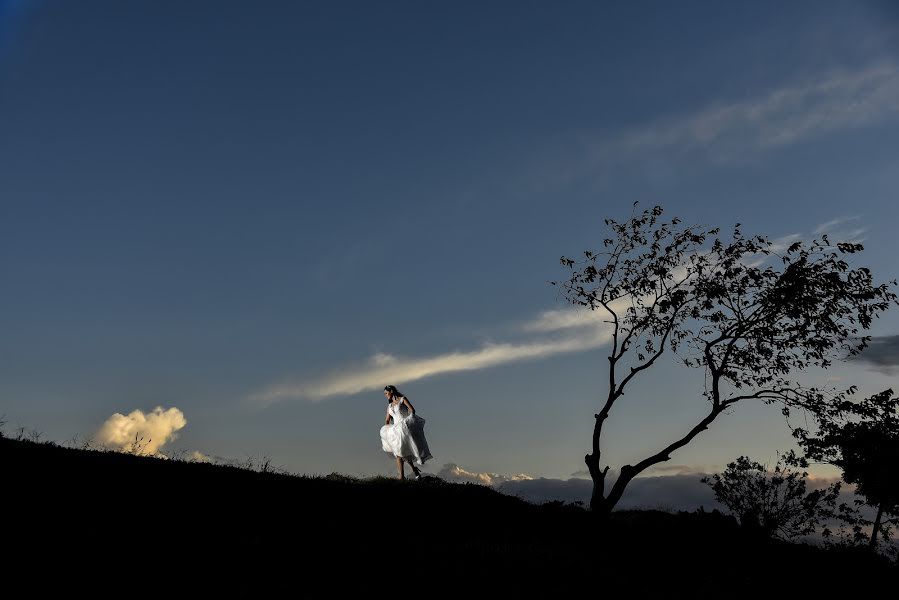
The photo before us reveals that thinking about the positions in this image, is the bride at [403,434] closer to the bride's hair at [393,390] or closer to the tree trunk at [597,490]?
the bride's hair at [393,390]

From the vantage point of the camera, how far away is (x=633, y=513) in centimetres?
3066

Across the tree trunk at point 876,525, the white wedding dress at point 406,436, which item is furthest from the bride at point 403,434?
the tree trunk at point 876,525

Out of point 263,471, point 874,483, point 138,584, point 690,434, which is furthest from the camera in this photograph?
point 874,483

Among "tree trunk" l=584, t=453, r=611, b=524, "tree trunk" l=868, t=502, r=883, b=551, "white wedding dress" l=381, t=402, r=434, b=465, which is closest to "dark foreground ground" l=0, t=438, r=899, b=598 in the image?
"tree trunk" l=584, t=453, r=611, b=524

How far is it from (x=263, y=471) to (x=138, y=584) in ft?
39.2

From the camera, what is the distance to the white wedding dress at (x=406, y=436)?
28.6 m

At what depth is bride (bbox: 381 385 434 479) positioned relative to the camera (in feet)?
93.8

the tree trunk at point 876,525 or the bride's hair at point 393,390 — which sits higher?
the bride's hair at point 393,390

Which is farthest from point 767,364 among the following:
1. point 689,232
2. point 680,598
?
point 680,598

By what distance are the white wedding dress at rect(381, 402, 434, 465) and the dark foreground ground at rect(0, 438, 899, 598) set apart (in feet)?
14.6

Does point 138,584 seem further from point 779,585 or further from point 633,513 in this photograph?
point 633,513

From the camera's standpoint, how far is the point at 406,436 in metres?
28.6

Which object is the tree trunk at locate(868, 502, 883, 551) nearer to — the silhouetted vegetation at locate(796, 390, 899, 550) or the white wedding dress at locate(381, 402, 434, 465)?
the silhouetted vegetation at locate(796, 390, 899, 550)

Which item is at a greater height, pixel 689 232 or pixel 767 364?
pixel 689 232
